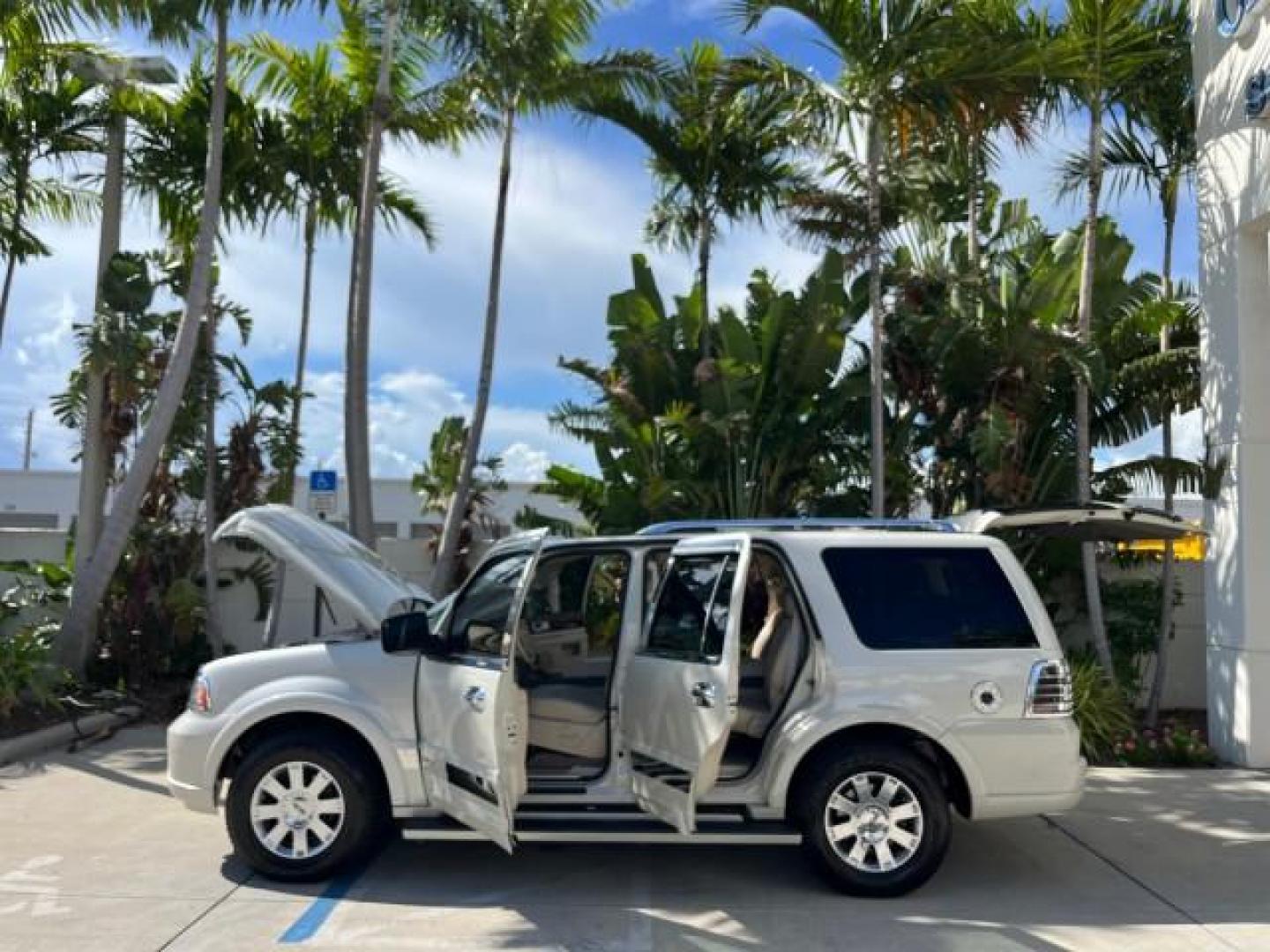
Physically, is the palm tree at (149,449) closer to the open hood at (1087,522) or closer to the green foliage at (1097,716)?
the open hood at (1087,522)

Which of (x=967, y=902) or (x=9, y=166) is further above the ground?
(x=9, y=166)

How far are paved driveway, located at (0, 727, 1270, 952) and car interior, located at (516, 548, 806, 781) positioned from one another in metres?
0.72

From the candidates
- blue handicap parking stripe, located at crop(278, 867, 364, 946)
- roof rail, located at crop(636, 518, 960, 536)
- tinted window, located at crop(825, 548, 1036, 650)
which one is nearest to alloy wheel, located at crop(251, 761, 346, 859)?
blue handicap parking stripe, located at crop(278, 867, 364, 946)

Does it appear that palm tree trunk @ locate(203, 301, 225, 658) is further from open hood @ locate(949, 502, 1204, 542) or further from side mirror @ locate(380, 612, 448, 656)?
open hood @ locate(949, 502, 1204, 542)

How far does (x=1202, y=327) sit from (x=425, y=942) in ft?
27.9

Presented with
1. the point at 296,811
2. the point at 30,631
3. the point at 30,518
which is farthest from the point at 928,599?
the point at 30,518

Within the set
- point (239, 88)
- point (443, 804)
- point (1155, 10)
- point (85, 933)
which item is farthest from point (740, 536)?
point (239, 88)

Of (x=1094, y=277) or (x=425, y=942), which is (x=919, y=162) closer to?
(x=1094, y=277)

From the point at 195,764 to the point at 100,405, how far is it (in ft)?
25.7

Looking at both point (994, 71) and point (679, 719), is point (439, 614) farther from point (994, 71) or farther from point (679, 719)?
point (994, 71)

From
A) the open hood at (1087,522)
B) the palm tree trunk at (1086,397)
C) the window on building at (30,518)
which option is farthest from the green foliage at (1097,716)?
the window on building at (30,518)

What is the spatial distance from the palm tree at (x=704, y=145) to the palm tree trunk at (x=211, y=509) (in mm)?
5120

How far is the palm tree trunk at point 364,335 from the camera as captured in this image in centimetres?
1273

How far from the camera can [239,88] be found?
13.9m
